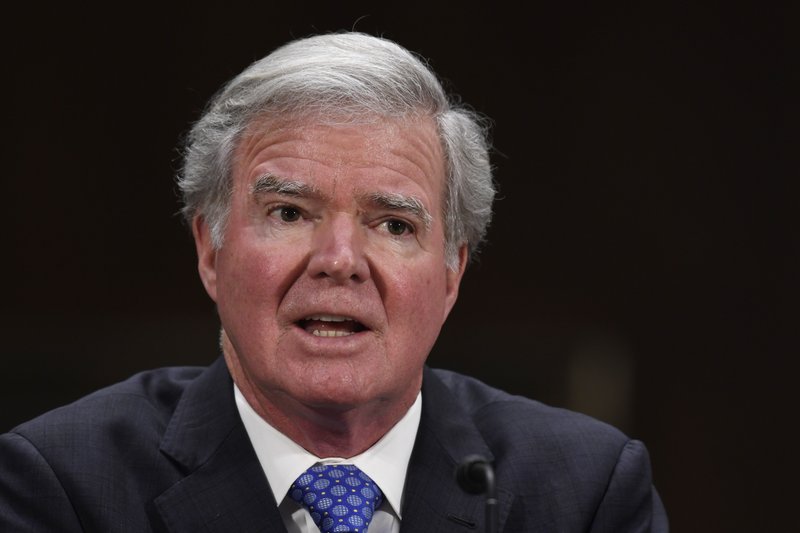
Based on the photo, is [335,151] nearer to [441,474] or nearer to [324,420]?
[324,420]

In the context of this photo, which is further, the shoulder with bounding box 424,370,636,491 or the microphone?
the shoulder with bounding box 424,370,636,491

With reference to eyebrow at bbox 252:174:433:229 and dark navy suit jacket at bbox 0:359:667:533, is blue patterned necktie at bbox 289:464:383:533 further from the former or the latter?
eyebrow at bbox 252:174:433:229

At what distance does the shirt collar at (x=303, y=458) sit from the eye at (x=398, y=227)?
0.39m

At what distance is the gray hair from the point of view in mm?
2209

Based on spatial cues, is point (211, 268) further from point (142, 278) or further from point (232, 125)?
point (142, 278)

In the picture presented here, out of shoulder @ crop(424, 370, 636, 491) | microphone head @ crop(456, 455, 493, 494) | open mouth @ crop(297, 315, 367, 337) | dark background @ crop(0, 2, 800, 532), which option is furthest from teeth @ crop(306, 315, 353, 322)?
dark background @ crop(0, 2, 800, 532)

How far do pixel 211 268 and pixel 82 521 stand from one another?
0.54 m

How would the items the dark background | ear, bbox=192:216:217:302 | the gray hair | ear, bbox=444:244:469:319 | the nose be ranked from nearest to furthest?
the nose → the gray hair → ear, bbox=192:216:217:302 → ear, bbox=444:244:469:319 → the dark background

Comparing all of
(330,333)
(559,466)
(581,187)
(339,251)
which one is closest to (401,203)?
(339,251)

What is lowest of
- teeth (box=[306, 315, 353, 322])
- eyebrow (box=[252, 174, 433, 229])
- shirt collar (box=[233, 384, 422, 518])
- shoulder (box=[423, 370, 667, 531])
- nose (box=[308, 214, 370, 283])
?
shoulder (box=[423, 370, 667, 531])

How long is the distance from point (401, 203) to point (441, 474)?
531 millimetres

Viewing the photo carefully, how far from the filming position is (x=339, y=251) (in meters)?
2.11

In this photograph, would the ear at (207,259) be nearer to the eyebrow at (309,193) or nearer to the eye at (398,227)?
the eyebrow at (309,193)

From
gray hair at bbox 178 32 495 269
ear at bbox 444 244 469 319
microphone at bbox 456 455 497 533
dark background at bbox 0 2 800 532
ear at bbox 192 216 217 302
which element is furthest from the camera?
dark background at bbox 0 2 800 532
